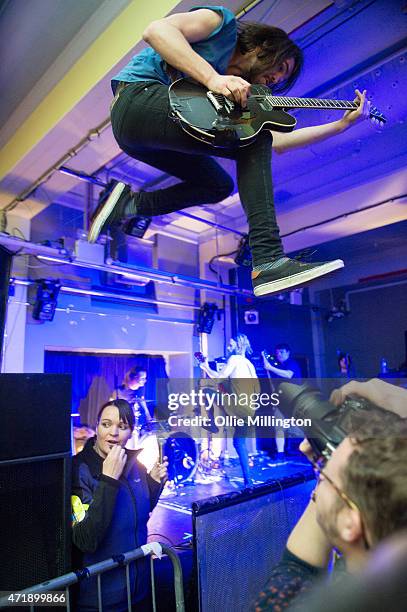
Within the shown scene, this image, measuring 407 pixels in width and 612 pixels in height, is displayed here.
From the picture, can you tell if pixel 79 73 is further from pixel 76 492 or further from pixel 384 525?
pixel 384 525

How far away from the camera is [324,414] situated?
→ 1.94ft

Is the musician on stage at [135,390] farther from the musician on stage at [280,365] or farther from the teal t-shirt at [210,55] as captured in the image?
the teal t-shirt at [210,55]

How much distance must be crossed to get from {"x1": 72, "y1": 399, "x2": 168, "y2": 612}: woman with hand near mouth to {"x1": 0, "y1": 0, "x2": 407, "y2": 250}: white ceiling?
2.13 m

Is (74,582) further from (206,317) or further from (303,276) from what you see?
(206,317)

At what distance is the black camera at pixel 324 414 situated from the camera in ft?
1.79

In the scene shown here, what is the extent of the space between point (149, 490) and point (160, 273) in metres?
3.34

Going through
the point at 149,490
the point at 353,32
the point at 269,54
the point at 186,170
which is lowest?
the point at 149,490

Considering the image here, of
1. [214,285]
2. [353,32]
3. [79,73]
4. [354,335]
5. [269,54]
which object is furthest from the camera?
[354,335]

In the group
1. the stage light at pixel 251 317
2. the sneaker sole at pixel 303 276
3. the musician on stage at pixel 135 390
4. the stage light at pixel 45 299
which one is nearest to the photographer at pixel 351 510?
the sneaker sole at pixel 303 276

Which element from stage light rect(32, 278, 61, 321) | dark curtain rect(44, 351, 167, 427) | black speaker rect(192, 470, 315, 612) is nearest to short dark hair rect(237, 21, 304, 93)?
black speaker rect(192, 470, 315, 612)

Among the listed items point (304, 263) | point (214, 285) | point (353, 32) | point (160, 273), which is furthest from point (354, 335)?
point (304, 263)

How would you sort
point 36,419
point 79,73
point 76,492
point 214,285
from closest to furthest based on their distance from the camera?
1. point 36,419
2. point 76,492
3. point 79,73
4. point 214,285

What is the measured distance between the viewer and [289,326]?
6.80m

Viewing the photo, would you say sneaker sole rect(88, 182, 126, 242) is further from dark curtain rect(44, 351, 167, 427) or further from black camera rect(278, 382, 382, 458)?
dark curtain rect(44, 351, 167, 427)
